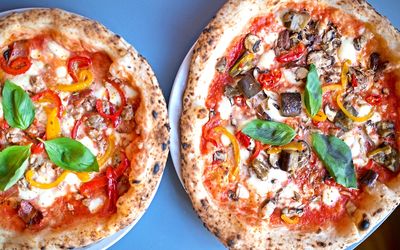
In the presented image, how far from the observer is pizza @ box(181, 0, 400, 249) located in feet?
9.36

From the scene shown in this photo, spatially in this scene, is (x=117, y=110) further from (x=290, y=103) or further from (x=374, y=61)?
(x=374, y=61)

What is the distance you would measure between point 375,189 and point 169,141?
3.65ft

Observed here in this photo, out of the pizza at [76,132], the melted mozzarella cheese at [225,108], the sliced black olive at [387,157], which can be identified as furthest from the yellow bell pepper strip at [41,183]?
the sliced black olive at [387,157]

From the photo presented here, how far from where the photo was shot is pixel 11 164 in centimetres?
261

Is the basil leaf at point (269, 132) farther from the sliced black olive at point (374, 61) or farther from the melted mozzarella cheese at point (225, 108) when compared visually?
the sliced black olive at point (374, 61)

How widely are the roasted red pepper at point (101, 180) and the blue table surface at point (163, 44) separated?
309 millimetres

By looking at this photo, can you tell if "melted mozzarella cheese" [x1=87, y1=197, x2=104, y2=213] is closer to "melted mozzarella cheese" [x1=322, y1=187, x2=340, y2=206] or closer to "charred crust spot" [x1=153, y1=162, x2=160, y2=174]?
"charred crust spot" [x1=153, y1=162, x2=160, y2=174]

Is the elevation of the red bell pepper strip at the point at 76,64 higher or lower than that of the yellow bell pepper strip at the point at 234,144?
higher

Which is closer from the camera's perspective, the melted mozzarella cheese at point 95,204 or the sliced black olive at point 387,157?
the melted mozzarella cheese at point 95,204

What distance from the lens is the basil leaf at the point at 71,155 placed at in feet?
8.66

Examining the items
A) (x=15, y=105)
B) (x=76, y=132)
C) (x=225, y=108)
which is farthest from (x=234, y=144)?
(x=15, y=105)

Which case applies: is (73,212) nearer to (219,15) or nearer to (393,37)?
(219,15)

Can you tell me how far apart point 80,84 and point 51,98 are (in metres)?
0.15

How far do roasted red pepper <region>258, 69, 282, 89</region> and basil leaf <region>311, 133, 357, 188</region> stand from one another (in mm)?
340
